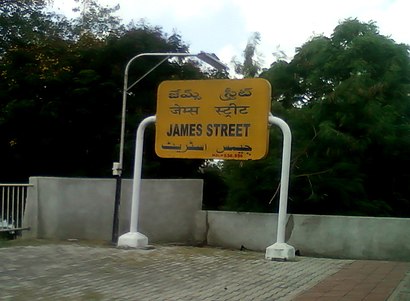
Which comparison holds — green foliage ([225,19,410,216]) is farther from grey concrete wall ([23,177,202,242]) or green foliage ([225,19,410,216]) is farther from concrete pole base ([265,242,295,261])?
concrete pole base ([265,242,295,261])

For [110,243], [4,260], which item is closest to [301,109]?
[110,243]

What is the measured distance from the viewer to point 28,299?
21.9 ft

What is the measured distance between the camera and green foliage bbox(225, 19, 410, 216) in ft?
49.8

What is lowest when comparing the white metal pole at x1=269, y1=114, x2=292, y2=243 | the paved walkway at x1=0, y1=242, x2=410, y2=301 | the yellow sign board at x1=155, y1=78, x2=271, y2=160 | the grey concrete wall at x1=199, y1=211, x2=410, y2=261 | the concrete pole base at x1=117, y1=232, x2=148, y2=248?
the paved walkway at x1=0, y1=242, x2=410, y2=301

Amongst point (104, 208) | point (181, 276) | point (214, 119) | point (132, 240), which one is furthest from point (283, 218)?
point (104, 208)

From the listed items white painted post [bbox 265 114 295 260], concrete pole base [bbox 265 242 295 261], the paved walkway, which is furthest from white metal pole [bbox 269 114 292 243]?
Result: the paved walkway

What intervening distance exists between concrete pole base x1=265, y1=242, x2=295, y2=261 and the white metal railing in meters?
4.93

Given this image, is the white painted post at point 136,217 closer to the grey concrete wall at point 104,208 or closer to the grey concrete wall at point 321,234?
the grey concrete wall at point 104,208

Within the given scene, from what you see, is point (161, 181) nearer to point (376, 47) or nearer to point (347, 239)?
point (347, 239)

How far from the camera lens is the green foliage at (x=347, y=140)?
1518 centimetres

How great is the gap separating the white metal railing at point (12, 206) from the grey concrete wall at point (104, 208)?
127 millimetres

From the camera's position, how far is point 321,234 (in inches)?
428

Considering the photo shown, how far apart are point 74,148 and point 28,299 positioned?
71.4ft

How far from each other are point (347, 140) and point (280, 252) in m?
5.82
